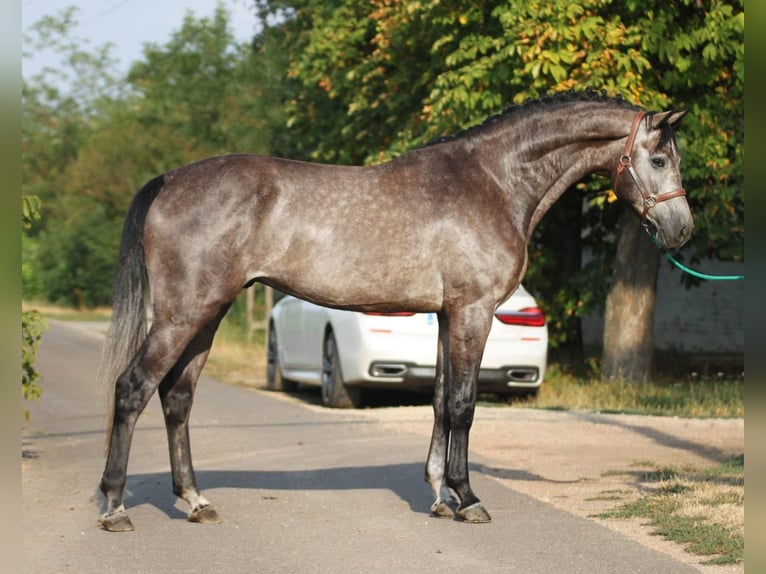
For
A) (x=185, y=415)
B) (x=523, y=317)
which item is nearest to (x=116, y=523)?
(x=185, y=415)

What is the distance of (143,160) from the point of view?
48688 mm

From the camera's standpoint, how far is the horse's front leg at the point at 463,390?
7426 mm

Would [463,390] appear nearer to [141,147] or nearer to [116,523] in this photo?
[116,523]

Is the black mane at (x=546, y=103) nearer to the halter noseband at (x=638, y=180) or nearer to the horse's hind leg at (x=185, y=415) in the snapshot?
the halter noseband at (x=638, y=180)

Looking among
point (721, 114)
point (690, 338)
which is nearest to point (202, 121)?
point (690, 338)

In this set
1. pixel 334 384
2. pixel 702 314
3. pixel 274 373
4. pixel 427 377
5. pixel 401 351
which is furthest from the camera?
pixel 702 314

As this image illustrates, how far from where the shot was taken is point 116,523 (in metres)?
7.12

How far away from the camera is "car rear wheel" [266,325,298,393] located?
1734cm

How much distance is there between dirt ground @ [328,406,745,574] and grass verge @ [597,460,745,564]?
10cm

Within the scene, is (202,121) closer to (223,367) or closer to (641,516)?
(223,367)

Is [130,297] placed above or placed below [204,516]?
above

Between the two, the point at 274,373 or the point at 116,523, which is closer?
the point at 116,523

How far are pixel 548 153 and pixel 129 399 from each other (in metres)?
3.05

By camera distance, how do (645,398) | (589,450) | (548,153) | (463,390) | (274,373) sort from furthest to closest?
1. (274,373)
2. (645,398)
3. (589,450)
4. (548,153)
5. (463,390)
